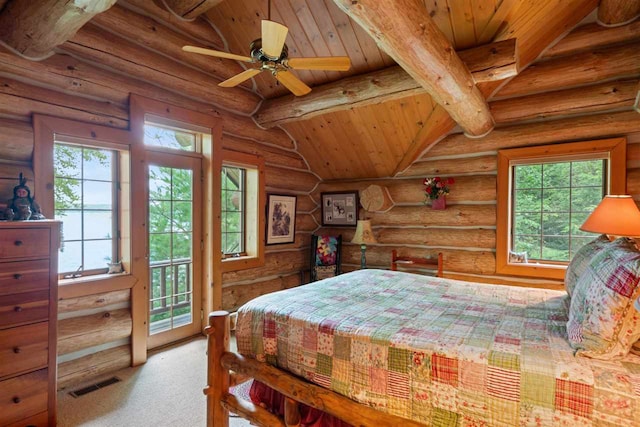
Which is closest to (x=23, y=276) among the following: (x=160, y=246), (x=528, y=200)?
(x=160, y=246)

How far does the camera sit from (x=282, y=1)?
3064mm

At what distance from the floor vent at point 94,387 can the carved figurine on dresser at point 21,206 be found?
1462mm

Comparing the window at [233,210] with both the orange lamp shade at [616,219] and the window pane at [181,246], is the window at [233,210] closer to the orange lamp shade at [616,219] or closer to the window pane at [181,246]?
the window pane at [181,246]

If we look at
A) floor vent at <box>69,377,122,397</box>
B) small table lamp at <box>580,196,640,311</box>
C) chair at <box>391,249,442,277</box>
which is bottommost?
floor vent at <box>69,377,122,397</box>

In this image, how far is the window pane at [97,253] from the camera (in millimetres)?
2946

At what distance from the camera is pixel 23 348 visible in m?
2.02

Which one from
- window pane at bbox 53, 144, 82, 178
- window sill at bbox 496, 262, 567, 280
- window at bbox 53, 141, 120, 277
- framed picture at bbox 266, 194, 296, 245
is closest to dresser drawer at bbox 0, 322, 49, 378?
window at bbox 53, 141, 120, 277

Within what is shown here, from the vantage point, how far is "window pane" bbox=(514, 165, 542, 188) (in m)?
3.83

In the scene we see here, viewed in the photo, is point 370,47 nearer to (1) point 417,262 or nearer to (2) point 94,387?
(1) point 417,262

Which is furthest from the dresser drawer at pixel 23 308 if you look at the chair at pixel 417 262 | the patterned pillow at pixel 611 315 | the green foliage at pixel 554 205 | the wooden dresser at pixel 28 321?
the green foliage at pixel 554 205

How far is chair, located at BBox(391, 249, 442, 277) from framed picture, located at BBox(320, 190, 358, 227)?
0.89 metres

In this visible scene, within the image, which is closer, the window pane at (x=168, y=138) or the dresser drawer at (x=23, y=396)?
the dresser drawer at (x=23, y=396)

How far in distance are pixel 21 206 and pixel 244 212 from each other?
2494 mm

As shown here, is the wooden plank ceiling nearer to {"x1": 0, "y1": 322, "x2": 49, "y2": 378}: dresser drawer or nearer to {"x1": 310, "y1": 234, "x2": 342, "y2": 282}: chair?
{"x1": 310, "y1": 234, "x2": 342, "y2": 282}: chair
